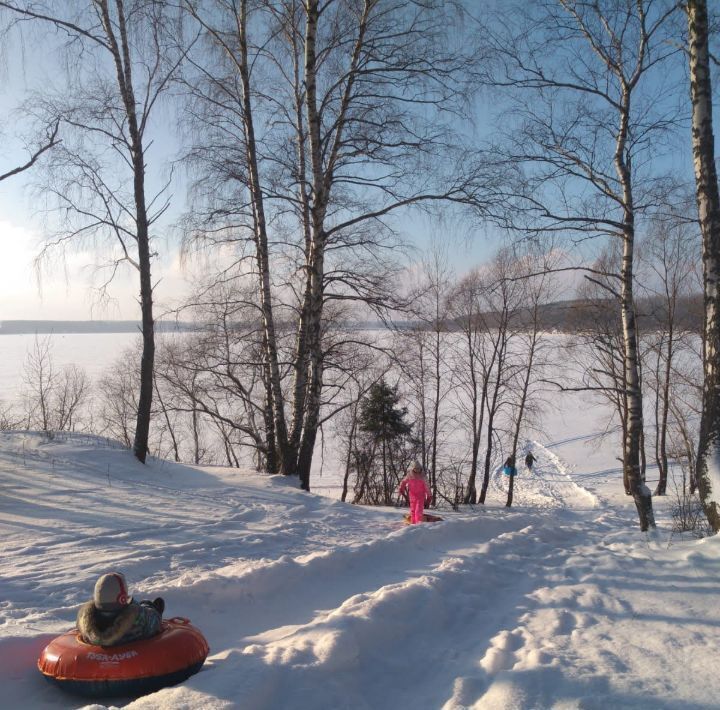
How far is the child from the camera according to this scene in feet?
12.4

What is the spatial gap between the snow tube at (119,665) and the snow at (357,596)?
0.50ft

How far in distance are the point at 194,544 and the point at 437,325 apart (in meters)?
17.3

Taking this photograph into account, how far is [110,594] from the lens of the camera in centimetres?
377

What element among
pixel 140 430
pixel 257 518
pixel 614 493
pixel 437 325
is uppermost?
pixel 437 325

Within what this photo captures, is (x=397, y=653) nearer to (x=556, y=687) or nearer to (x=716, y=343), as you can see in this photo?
(x=556, y=687)

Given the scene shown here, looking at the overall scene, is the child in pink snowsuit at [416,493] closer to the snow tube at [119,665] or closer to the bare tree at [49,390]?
the snow tube at [119,665]

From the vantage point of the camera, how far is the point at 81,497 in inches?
331

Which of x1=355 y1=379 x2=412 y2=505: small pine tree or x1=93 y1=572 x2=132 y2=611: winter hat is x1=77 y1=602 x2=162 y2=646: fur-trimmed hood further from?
x1=355 y1=379 x2=412 y2=505: small pine tree

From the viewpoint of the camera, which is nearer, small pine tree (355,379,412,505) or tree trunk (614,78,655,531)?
tree trunk (614,78,655,531)

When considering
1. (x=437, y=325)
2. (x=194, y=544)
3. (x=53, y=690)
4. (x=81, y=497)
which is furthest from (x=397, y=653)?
(x=437, y=325)

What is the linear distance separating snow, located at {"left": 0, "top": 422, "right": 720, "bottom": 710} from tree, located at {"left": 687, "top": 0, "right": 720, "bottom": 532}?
821mm

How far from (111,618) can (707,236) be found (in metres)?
6.84

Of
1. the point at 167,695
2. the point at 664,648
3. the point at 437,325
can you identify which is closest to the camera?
the point at 167,695

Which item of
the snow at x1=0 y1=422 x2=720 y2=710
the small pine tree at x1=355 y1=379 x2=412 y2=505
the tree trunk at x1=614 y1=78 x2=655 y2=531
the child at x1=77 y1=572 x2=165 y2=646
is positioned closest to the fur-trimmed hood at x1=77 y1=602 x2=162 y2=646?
the child at x1=77 y1=572 x2=165 y2=646
